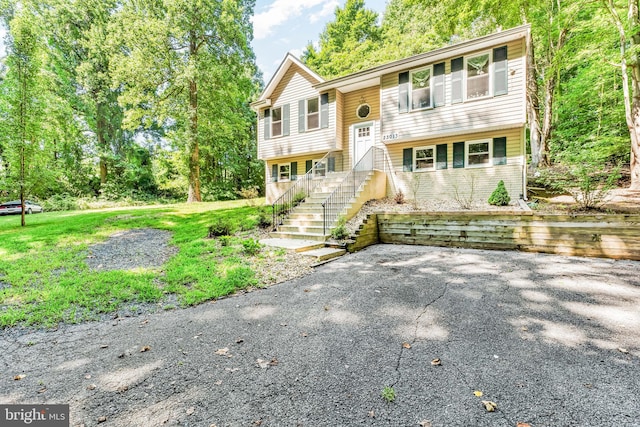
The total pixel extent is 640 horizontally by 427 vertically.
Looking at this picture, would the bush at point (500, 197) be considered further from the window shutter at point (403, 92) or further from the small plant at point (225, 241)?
the small plant at point (225, 241)

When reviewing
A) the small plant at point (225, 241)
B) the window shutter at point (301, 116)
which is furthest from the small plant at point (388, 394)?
the window shutter at point (301, 116)

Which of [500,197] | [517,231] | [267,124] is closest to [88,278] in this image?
[517,231]

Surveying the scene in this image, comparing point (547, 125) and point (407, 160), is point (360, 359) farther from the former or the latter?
point (547, 125)

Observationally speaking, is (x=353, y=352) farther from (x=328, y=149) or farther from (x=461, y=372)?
(x=328, y=149)

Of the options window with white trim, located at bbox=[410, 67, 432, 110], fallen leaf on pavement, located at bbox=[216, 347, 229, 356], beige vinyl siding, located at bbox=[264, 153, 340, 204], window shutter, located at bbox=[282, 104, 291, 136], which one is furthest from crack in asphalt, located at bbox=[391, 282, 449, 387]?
window shutter, located at bbox=[282, 104, 291, 136]

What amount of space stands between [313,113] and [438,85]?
5655 millimetres

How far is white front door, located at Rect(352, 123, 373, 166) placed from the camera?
12.6 m

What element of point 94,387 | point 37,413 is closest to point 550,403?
point 94,387

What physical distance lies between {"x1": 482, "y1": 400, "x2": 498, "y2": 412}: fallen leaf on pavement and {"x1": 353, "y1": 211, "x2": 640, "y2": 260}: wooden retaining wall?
527 centimetres

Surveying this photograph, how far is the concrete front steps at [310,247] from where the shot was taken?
6.48 meters

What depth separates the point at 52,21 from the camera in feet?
73.6

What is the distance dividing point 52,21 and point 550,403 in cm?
3494

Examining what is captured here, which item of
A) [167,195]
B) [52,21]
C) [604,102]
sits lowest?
[167,195]

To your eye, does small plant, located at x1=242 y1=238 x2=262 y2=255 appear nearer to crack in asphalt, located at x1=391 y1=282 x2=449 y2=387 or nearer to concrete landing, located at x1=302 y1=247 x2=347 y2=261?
concrete landing, located at x1=302 y1=247 x2=347 y2=261
